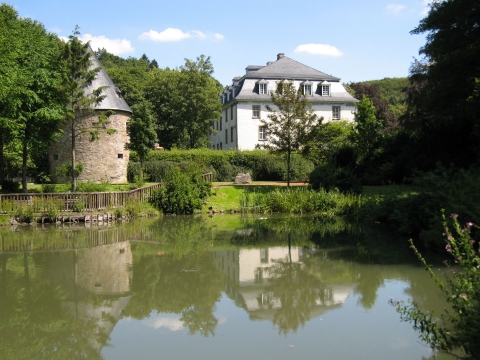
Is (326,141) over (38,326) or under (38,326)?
over

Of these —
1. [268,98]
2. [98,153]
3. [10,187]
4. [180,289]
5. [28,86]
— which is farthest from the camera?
[268,98]

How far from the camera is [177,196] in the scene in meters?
24.1

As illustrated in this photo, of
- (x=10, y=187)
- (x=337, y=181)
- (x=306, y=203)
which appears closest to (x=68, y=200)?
(x=10, y=187)

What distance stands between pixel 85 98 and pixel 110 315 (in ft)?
65.1

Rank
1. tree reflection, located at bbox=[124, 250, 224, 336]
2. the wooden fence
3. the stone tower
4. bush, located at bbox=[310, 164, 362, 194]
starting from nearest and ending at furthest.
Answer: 1. tree reflection, located at bbox=[124, 250, 224, 336]
2. the wooden fence
3. bush, located at bbox=[310, 164, 362, 194]
4. the stone tower

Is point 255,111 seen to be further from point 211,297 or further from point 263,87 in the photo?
point 211,297

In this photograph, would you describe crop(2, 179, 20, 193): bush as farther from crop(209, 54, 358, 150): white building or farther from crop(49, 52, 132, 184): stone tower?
crop(209, 54, 358, 150): white building

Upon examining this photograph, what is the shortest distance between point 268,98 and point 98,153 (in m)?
19.1

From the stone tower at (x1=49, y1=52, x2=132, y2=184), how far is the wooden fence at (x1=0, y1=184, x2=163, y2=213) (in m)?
10.8

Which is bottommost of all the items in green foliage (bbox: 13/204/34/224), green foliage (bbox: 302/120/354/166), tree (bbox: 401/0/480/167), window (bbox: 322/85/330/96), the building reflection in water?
the building reflection in water

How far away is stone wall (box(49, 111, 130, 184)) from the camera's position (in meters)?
34.1

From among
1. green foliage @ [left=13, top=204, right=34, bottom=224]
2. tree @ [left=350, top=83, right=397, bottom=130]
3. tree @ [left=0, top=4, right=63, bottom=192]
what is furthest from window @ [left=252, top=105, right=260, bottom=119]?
green foliage @ [left=13, top=204, right=34, bottom=224]

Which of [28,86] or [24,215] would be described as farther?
[28,86]

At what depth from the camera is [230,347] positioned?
6.64 meters
